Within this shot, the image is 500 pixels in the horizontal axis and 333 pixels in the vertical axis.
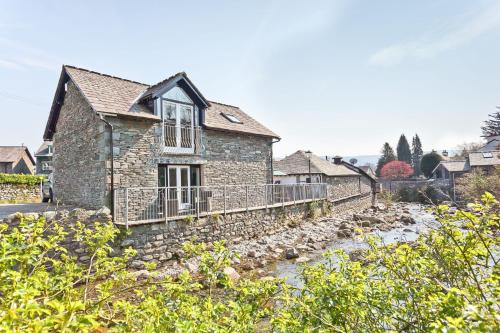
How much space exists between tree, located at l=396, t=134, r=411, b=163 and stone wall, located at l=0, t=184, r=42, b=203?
69.8 m

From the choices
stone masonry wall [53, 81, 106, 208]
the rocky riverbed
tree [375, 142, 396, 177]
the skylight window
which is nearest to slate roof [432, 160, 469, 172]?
tree [375, 142, 396, 177]

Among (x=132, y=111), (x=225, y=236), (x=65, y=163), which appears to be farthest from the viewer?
(x=65, y=163)

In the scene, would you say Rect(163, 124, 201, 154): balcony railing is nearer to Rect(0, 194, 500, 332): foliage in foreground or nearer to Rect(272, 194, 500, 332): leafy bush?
Rect(0, 194, 500, 332): foliage in foreground

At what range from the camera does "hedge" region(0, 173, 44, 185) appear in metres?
21.4

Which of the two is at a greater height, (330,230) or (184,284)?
(184,284)

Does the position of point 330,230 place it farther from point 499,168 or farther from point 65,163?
point 65,163

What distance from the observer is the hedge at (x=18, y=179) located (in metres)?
21.4

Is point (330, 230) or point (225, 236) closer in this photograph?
point (225, 236)

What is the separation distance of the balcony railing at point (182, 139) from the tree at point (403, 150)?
213ft

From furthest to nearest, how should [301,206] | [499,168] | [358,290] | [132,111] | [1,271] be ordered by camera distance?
[301,206] < [499,168] < [132,111] < [358,290] < [1,271]

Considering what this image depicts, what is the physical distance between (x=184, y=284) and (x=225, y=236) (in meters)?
9.62

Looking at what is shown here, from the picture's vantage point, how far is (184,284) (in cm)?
315

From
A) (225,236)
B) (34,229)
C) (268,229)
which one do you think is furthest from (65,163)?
(34,229)

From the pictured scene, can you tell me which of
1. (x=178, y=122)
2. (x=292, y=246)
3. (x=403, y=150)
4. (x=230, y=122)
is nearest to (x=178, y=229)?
(x=178, y=122)
